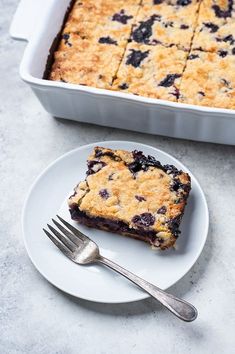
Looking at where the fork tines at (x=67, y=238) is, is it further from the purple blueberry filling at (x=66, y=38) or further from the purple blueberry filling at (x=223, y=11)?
the purple blueberry filling at (x=223, y=11)

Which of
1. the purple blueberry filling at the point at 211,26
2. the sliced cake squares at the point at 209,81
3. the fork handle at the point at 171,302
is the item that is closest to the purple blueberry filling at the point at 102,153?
the sliced cake squares at the point at 209,81

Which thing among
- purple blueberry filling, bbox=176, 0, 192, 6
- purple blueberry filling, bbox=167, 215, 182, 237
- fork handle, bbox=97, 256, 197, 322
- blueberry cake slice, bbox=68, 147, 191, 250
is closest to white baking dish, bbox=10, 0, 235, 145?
blueberry cake slice, bbox=68, 147, 191, 250

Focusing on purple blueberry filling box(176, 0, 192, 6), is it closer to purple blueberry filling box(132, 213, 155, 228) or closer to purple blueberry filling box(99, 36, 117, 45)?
purple blueberry filling box(99, 36, 117, 45)

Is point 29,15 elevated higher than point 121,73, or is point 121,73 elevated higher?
point 29,15

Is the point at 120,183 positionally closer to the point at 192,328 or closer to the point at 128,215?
the point at 128,215

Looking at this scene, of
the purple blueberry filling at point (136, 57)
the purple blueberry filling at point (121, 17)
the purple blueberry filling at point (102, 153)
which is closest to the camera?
the purple blueberry filling at point (102, 153)

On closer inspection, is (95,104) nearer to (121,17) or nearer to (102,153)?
(102,153)

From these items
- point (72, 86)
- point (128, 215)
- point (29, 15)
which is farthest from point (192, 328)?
point (29, 15)
